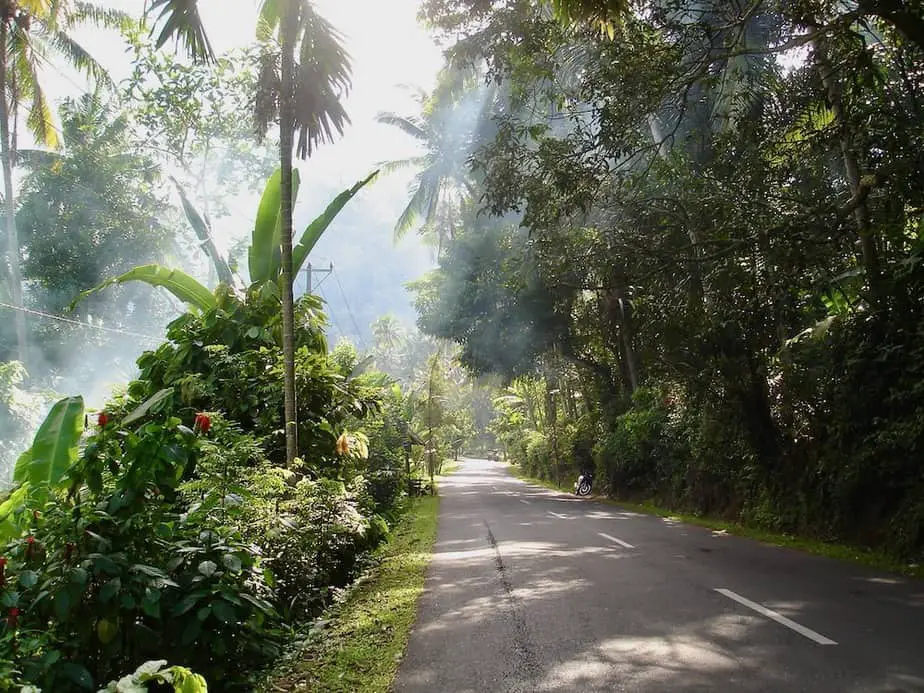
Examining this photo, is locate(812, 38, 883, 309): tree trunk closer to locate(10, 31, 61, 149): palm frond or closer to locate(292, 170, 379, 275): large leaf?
locate(292, 170, 379, 275): large leaf

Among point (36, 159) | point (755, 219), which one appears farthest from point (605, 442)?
point (36, 159)

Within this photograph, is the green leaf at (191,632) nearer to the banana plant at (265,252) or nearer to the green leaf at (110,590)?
the green leaf at (110,590)

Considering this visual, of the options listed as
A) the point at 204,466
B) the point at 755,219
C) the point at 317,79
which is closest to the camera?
the point at 204,466

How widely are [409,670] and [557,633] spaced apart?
1.44 metres

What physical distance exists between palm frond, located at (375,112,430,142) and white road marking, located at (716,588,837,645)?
31.4 meters

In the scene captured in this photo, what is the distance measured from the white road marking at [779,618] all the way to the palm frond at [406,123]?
31.4 metres

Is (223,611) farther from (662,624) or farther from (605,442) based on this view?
(605,442)

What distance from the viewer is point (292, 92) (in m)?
8.85

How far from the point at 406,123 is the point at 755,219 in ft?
90.1

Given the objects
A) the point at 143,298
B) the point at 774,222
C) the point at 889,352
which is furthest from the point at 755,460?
the point at 143,298

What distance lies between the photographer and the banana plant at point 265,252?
10141mm

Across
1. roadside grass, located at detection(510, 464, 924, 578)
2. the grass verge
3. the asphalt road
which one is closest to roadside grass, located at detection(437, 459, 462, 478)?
roadside grass, located at detection(510, 464, 924, 578)

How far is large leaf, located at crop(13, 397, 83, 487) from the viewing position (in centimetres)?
465

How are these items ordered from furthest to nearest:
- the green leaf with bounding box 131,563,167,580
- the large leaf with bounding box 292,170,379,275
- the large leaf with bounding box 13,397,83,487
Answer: the large leaf with bounding box 292,170,379,275, the large leaf with bounding box 13,397,83,487, the green leaf with bounding box 131,563,167,580
